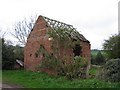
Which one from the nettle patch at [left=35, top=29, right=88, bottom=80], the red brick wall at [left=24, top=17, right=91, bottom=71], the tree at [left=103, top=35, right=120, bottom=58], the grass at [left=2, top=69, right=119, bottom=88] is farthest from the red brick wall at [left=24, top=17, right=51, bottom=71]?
the tree at [left=103, top=35, right=120, bottom=58]

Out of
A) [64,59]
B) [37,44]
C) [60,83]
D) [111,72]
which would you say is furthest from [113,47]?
[60,83]

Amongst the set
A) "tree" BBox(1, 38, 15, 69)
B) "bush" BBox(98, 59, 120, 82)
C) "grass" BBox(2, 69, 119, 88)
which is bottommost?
"grass" BBox(2, 69, 119, 88)

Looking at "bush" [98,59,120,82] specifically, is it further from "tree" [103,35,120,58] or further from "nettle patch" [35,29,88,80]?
"tree" [103,35,120,58]

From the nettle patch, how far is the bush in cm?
297

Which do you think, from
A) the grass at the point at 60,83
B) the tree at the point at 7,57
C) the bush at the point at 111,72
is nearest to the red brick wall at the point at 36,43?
the tree at the point at 7,57

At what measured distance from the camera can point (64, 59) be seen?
2672cm

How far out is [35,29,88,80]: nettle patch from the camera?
2483 centimetres

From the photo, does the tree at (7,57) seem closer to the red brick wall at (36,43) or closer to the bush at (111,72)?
the red brick wall at (36,43)

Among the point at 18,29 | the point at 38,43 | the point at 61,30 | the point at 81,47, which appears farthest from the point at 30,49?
the point at 18,29

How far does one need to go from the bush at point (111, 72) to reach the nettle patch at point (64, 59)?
297 centimetres

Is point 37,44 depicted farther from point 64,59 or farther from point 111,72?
point 111,72

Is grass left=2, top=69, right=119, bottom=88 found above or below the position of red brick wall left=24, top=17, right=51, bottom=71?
below

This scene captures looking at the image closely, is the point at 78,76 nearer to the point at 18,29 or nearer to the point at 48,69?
the point at 48,69

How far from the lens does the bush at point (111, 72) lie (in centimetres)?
2034
